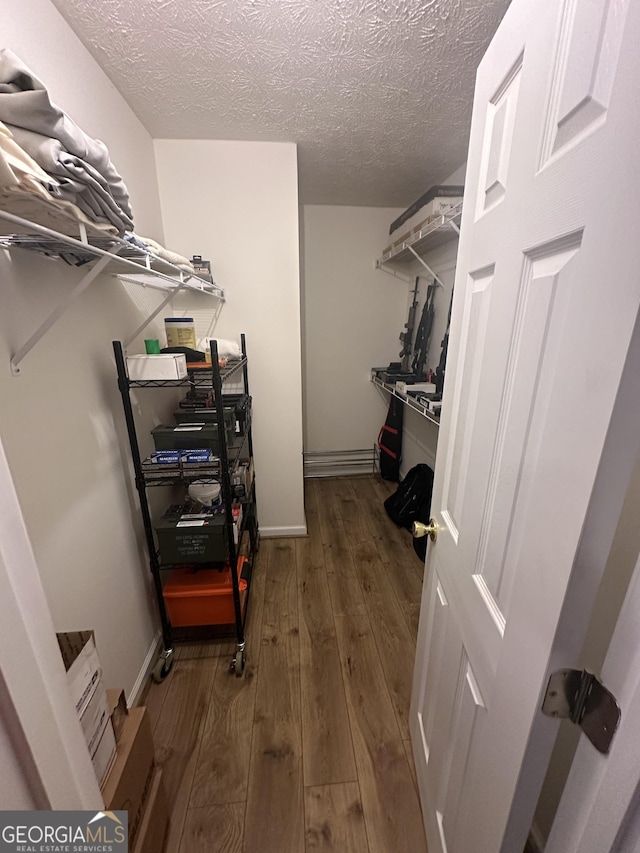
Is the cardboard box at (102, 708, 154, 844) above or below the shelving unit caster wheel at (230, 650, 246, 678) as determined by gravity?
above

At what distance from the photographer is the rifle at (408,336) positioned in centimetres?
265

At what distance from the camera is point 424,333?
2.44 metres

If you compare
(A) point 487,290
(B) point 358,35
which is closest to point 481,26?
(B) point 358,35

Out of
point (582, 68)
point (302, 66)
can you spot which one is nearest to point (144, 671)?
point (582, 68)

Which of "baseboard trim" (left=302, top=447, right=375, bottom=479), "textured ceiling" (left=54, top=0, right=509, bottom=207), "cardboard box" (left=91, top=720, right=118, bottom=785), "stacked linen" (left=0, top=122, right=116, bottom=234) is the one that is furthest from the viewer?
"baseboard trim" (left=302, top=447, right=375, bottom=479)

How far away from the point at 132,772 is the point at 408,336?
2.78m

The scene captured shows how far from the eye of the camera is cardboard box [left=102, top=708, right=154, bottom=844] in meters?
0.78

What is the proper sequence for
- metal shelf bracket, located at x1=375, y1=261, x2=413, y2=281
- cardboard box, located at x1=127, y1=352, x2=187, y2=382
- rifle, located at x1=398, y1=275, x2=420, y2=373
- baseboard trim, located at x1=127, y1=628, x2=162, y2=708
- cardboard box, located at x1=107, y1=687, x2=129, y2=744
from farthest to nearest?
1. metal shelf bracket, located at x1=375, y1=261, x2=413, y2=281
2. rifle, located at x1=398, y1=275, x2=420, y2=373
3. baseboard trim, located at x1=127, y1=628, x2=162, y2=708
4. cardboard box, located at x1=127, y1=352, x2=187, y2=382
5. cardboard box, located at x1=107, y1=687, x2=129, y2=744

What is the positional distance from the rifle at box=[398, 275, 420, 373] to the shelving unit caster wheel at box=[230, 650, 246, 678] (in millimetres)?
2186

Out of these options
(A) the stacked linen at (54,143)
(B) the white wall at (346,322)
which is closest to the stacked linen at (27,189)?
(A) the stacked linen at (54,143)

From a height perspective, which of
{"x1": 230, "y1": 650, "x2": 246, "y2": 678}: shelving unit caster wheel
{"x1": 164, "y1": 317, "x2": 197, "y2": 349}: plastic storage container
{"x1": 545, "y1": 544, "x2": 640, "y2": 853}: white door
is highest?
{"x1": 164, "y1": 317, "x2": 197, "y2": 349}: plastic storage container

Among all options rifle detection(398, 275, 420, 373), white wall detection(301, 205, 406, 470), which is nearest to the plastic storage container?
white wall detection(301, 205, 406, 470)

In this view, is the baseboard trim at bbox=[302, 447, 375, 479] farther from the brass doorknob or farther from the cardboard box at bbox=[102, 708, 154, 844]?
the cardboard box at bbox=[102, 708, 154, 844]

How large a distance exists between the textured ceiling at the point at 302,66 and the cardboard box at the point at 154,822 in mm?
2266
